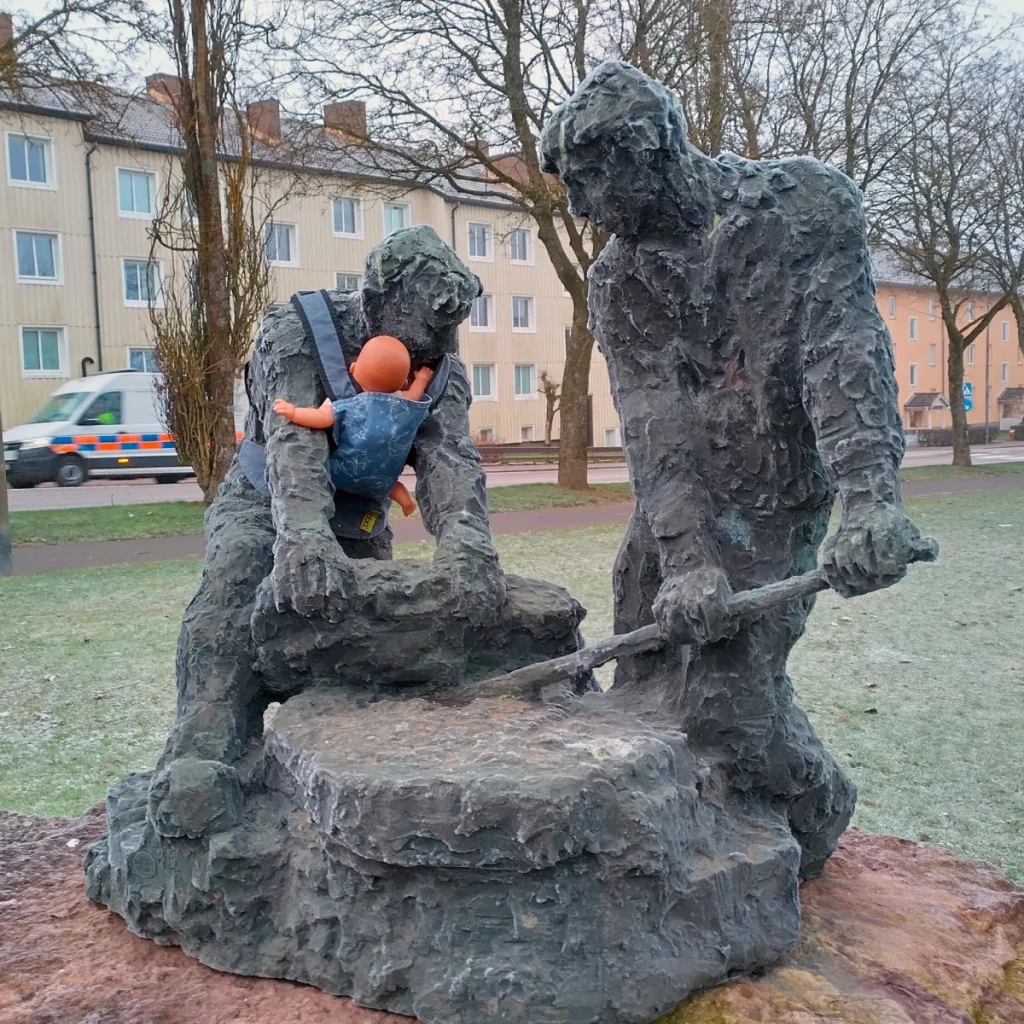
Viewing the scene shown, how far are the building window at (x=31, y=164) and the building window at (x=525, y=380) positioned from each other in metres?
11.8

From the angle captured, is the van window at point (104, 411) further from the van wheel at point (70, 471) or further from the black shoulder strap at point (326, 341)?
the black shoulder strap at point (326, 341)

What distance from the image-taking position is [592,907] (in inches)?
75.6

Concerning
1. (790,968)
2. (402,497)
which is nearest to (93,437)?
(402,497)

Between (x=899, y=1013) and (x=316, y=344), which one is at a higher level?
(x=316, y=344)

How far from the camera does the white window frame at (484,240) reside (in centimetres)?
2600

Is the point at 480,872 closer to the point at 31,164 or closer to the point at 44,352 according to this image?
the point at 44,352

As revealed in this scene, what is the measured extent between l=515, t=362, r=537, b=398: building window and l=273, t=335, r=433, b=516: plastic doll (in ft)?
86.5

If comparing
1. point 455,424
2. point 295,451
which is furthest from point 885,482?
point 295,451

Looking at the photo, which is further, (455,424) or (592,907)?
(455,424)

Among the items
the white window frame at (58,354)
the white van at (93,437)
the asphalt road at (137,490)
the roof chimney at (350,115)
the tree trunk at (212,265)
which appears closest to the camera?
the tree trunk at (212,265)

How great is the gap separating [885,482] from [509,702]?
87cm

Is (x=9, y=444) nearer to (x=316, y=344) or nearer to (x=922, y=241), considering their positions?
(x=922, y=241)

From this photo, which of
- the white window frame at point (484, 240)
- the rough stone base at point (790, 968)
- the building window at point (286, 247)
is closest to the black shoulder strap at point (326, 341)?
the rough stone base at point (790, 968)

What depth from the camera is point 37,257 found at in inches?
869
